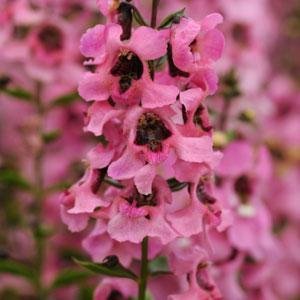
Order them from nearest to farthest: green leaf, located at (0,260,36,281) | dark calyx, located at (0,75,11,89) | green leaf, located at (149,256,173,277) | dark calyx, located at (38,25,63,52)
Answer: green leaf, located at (149,256,173,277) < green leaf, located at (0,260,36,281) < dark calyx, located at (0,75,11,89) < dark calyx, located at (38,25,63,52)

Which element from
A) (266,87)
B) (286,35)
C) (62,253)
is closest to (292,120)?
(266,87)

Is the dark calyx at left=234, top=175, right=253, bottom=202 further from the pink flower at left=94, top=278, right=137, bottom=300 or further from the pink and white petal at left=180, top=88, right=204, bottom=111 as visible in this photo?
the pink and white petal at left=180, top=88, right=204, bottom=111

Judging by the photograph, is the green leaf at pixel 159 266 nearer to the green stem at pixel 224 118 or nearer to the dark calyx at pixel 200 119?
the dark calyx at pixel 200 119

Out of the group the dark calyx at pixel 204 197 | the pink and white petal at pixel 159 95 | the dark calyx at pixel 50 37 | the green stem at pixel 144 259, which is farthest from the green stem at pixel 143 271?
the dark calyx at pixel 50 37

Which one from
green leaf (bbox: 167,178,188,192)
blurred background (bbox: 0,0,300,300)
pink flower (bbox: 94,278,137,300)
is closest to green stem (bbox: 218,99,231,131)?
blurred background (bbox: 0,0,300,300)

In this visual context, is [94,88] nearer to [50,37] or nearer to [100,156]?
[100,156]

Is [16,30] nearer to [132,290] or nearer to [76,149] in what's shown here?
[76,149]
